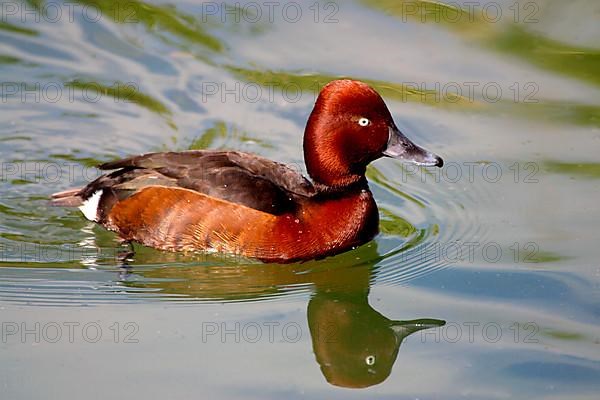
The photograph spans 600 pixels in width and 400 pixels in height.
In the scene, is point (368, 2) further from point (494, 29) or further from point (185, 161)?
point (185, 161)

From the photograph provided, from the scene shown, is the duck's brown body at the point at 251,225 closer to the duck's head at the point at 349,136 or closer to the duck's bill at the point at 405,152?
the duck's head at the point at 349,136

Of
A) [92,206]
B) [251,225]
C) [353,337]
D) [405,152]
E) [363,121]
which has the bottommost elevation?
[353,337]

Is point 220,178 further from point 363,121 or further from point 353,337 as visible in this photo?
point 353,337

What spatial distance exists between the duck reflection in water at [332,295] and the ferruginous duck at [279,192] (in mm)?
130

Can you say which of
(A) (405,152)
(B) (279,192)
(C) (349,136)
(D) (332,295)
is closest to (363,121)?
(C) (349,136)

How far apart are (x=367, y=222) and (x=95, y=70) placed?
399 centimetres

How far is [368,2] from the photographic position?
12.2 metres

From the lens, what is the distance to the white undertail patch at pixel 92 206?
8906mm

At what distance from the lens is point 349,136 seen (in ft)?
27.2

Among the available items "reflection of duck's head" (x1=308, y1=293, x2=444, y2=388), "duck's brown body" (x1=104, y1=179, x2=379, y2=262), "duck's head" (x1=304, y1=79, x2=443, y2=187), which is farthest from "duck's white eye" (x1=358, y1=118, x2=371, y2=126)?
"reflection of duck's head" (x1=308, y1=293, x2=444, y2=388)

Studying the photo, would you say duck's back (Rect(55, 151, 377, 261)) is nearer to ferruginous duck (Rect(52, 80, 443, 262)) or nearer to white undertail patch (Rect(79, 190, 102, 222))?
ferruginous duck (Rect(52, 80, 443, 262))

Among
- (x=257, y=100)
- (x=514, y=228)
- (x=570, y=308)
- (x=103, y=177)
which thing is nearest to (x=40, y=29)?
(x=257, y=100)

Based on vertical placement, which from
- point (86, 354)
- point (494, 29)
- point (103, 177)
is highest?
point (494, 29)

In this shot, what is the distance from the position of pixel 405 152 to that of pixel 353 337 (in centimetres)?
159
